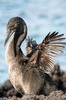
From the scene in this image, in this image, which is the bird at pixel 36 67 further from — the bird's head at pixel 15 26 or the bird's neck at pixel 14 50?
the bird's head at pixel 15 26

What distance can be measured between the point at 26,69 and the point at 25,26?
55.1 inches

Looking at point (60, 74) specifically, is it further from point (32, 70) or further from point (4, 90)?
point (32, 70)

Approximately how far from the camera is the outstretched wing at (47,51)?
13.0 m

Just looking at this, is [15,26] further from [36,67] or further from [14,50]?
[36,67]

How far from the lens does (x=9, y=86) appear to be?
22.6m

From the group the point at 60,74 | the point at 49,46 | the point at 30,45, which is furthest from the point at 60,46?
the point at 60,74

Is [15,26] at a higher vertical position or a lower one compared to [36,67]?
higher

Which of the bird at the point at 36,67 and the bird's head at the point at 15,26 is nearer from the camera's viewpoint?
the bird at the point at 36,67

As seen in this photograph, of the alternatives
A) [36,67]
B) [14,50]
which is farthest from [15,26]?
[36,67]

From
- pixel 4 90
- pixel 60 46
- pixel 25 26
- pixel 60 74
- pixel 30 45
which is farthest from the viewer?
pixel 60 74

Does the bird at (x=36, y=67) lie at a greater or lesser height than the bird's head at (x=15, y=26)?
lesser

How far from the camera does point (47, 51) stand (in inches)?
517

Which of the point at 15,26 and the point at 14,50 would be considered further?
the point at 15,26

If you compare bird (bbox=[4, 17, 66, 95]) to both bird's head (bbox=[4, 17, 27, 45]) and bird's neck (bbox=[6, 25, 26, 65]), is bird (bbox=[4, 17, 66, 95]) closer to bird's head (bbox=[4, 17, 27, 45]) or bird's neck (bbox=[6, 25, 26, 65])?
bird's neck (bbox=[6, 25, 26, 65])
